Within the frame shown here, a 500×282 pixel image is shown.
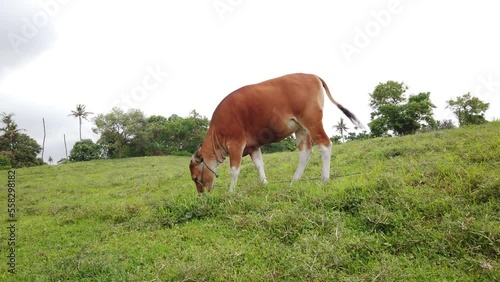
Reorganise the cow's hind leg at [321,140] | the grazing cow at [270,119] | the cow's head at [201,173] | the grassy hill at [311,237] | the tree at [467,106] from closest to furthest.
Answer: the grassy hill at [311,237]
the cow's hind leg at [321,140]
the grazing cow at [270,119]
the cow's head at [201,173]
the tree at [467,106]

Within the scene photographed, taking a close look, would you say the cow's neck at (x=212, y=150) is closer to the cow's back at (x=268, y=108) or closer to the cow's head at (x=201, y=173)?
the cow's head at (x=201, y=173)

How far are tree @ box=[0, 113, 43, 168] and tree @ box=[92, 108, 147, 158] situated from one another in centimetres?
817

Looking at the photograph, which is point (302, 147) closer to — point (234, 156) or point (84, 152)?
point (234, 156)

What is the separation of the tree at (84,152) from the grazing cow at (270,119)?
45.9 m

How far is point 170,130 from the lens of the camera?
50656mm

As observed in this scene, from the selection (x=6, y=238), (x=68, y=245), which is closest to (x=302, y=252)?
(x=68, y=245)

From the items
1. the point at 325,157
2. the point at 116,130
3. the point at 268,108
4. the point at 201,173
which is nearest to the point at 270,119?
the point at 268,108

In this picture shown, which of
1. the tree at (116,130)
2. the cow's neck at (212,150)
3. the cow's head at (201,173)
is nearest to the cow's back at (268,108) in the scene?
the cow's neck at (212,150)

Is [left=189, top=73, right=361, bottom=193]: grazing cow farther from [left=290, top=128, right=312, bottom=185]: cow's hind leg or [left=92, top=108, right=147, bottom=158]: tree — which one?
[left=92, top=108, right=147, bottom=158]: tree

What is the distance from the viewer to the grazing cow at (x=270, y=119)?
6121 millimetres

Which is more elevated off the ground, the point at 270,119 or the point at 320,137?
the point at 270,119

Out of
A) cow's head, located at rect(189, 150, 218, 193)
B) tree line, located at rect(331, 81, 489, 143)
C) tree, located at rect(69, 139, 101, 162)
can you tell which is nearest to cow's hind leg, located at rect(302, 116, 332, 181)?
cow's head, located at rect(189, 150, 218, 193)

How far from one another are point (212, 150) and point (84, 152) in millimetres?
46567

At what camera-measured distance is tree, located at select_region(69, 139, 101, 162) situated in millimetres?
47406
